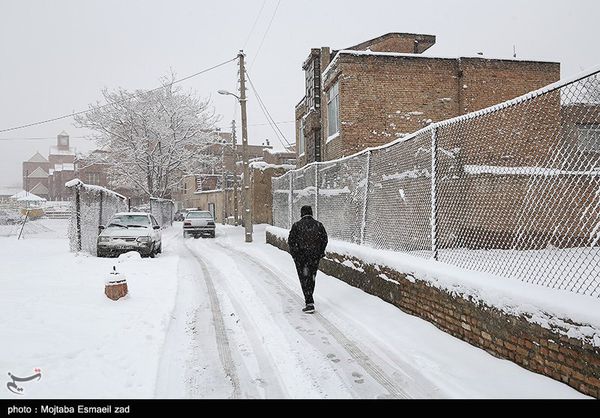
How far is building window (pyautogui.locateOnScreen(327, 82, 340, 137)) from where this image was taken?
16.5m

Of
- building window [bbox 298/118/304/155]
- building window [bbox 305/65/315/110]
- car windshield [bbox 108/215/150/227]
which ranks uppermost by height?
building window [bbox 305/65/315/110]

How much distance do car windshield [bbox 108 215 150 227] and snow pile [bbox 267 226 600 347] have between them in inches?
417

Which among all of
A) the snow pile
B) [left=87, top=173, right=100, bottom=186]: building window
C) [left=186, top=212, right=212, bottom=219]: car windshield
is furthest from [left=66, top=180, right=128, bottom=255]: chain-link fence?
[left=87, top=173, right=100, bottom=186]: building window

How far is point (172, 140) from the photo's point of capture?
3303cm

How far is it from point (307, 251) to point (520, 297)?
337 centimetres

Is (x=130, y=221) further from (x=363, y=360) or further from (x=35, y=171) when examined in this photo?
(x=35, y=171)

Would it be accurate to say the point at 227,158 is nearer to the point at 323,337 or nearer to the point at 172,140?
the point at 172,140

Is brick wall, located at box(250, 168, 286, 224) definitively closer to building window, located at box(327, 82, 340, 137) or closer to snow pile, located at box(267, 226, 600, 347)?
building window, located at box(327, 82, 340, 137)

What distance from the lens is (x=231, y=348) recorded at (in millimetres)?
4754

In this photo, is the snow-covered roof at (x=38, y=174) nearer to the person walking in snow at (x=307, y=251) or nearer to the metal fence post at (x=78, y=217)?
the metal fence post at (x=78, y=217)

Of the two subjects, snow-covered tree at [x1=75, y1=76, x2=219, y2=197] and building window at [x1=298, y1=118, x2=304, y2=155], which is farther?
snow-covered tree at [x1=75, y1=76, x2=219, y2=197]

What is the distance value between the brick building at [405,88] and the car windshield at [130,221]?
24.6 ft

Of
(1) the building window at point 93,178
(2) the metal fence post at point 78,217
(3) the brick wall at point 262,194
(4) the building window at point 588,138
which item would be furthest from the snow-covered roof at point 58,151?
(4) the building window at point 588,138
